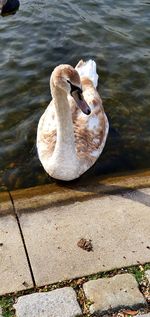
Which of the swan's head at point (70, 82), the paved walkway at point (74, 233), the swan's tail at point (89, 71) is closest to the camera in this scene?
the paved walkway at point (74, 233)

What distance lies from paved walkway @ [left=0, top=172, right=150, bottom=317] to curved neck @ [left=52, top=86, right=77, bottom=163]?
530mm

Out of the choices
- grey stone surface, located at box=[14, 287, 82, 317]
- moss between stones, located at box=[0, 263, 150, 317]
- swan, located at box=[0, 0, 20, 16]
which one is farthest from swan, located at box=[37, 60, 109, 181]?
swan, located at box=[0, 0, 20, 16]

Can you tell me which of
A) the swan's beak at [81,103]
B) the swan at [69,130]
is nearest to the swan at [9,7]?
the swan at [69,130]

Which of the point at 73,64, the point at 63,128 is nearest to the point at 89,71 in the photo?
the point at 73,64

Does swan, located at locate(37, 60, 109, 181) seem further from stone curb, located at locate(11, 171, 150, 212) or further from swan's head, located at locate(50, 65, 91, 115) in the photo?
stone curb, located at locate(11, 171, 150, 212)

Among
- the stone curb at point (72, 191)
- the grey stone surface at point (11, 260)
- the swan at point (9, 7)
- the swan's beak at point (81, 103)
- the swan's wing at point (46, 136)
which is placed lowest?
the grey stone surface at point (11, 260)

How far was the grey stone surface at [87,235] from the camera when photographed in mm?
4707

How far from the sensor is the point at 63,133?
621 cm

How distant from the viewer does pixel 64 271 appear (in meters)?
4.64

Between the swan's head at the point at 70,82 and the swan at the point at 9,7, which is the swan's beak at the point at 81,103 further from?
the swan at the point at 9,7

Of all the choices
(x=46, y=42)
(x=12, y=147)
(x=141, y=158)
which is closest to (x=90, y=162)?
(x=141, y=158)

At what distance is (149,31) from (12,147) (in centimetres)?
475

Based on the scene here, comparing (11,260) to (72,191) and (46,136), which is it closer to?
(72,191)

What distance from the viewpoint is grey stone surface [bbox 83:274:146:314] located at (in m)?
4.25
